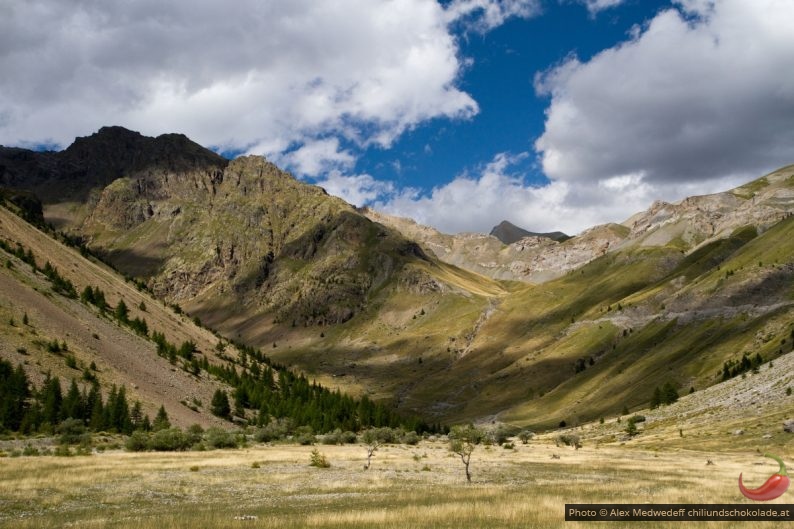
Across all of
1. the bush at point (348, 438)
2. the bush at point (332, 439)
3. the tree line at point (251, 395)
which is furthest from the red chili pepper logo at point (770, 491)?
the tree line at point (251, 395)

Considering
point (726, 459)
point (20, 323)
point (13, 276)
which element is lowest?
point (726, 459)

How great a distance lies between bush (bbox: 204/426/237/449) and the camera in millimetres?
73125

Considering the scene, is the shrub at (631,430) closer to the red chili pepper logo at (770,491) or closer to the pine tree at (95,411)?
the red chili pepper logo at (770,491)

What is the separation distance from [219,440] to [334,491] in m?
42.2

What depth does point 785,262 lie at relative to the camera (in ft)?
566

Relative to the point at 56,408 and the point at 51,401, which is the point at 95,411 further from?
the point at 51,401

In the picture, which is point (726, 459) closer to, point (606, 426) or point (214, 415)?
point (606, 426)

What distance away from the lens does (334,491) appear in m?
36.2

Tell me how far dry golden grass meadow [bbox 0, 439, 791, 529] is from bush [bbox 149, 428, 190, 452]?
12166 millimetres

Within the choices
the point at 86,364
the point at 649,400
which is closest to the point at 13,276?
the point at 86,364

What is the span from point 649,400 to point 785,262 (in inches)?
3079

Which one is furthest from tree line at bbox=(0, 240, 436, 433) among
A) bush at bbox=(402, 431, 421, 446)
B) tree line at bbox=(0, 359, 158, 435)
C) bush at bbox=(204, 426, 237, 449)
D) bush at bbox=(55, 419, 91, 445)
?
bush at bbox=(55, 419, 91, 445)

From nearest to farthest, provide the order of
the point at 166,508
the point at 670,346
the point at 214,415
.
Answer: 1. the point at 166,508
2. the point at 214,415
3. the point at 670,346

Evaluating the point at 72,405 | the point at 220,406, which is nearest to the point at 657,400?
the point at 220,406
